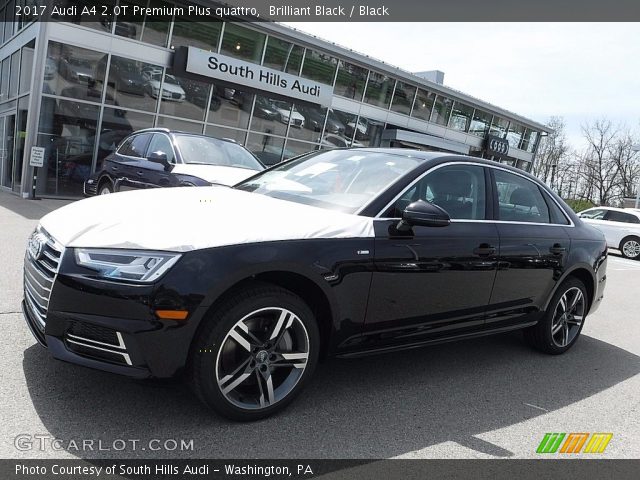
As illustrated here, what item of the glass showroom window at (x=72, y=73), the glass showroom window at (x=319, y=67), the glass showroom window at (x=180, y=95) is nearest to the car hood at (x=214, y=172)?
the glass showroom window at (x=72, y=73)

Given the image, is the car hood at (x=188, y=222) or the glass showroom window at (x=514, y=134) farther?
the glass showroom window at (x=514, y=134)

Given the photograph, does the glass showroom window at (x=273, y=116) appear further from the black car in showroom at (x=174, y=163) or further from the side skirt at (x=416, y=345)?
the side skirt at (x=416, y=345)

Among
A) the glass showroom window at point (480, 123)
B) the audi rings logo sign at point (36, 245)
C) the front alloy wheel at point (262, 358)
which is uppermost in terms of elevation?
the glass showroom window at point (480, 123)

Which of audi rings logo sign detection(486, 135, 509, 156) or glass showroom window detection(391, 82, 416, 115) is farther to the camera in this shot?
audi rings logo sign detection(486, 135, 509, 156)

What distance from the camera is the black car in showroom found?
→ 6941 mm

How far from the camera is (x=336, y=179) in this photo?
377cm

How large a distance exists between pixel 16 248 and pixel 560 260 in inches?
246

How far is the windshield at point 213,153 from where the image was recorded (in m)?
7.51

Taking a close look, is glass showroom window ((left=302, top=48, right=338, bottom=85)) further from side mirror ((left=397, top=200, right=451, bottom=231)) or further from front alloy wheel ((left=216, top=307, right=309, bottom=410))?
front alloy wheel ((left=216, top=307, right=309, bottom=410))

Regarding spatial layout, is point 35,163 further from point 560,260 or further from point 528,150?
point 528,150

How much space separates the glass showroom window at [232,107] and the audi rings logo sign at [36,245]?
1450 centimetres

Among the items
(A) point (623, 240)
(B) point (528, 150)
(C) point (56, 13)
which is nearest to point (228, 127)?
(C) point (56, 13)

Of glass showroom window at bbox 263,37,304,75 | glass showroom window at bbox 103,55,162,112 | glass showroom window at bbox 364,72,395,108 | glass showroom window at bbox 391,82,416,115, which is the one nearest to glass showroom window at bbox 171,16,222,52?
glass showroom window at bbox 103,55,162,112

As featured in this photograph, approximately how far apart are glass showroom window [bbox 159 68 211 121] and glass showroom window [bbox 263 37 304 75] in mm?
2828
